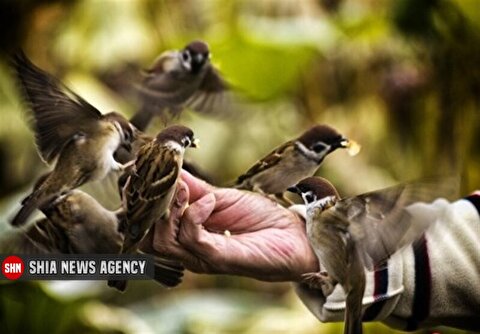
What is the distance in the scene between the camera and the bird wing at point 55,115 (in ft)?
2.58

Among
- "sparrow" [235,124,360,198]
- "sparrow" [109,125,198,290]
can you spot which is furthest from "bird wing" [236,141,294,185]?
"sparrow" [109,125,198,290]

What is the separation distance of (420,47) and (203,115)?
112 cm

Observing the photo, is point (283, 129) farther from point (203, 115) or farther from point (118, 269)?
point (118, 269)

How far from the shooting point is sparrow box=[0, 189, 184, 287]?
79cm

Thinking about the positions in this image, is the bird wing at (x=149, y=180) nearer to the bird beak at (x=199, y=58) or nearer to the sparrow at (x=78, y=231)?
the sparrow at (x=78, y=231)

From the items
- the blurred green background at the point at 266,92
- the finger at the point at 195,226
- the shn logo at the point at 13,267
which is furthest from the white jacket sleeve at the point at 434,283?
A: the blurred green background at the point at 266,92

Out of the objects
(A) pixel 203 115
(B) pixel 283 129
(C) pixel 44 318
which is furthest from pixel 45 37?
(A) pixel 203 115

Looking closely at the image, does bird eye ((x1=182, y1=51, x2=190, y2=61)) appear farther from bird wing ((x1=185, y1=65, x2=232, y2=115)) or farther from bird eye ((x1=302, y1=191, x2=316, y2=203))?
bird eye ((x1=302, y1=191, x2=316, y2=203))

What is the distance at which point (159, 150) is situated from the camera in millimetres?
768

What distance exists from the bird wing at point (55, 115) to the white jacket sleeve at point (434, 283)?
0.79ft

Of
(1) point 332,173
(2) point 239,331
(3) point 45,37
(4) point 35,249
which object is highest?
(4) point 35,249

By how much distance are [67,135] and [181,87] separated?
0.13 meters

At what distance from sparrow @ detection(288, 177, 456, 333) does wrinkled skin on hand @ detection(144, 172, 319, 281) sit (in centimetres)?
3

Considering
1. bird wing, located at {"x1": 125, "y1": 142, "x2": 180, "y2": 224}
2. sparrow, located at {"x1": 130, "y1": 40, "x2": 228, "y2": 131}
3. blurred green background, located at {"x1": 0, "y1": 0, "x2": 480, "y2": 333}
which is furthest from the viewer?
blurred green background, located at {"x1": 0, "y1": 0, "x2": 480, "y2": 333}
